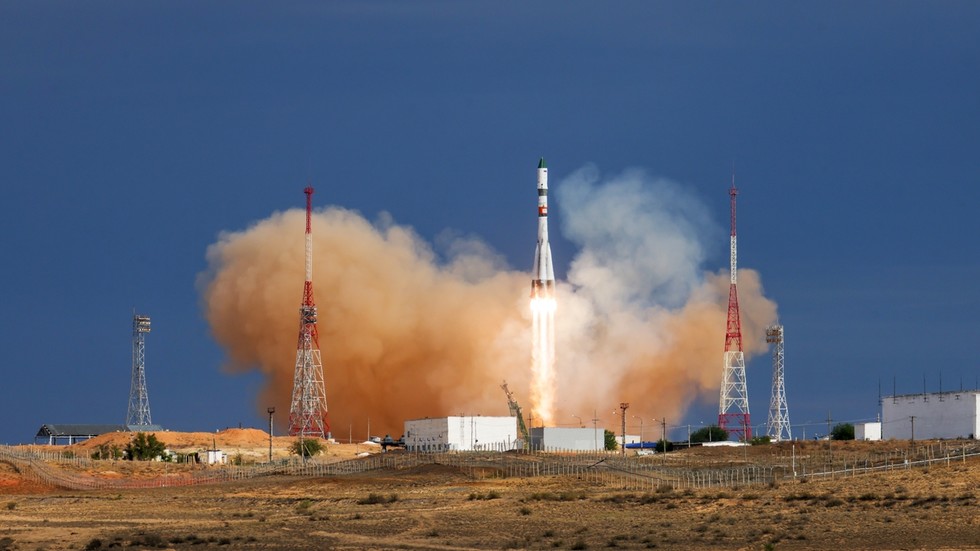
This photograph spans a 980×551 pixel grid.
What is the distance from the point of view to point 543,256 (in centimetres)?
10638

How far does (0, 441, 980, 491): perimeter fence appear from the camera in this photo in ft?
233

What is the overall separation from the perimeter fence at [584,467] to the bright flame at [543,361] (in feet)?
36.4

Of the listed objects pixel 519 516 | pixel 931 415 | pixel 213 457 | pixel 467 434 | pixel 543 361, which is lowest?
pixel 519 516

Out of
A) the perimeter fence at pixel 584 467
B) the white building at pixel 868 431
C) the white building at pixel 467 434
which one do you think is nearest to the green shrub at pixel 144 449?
the perimeter fence at pixel 584 467

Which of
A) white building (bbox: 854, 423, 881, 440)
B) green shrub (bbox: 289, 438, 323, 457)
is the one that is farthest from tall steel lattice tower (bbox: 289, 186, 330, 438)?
white building (bbox: 854, 423, 881, 440)

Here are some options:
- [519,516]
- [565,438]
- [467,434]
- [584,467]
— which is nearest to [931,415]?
[565,438]

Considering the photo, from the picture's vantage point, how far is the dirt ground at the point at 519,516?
4431 centimetres

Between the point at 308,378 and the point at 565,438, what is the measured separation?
22771mm

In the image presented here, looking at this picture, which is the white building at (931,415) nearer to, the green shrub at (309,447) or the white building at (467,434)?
the white building at (467,434)

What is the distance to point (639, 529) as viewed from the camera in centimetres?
4759

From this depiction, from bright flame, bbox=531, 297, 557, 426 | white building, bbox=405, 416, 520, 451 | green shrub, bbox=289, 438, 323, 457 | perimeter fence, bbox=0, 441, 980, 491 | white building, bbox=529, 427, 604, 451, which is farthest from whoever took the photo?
green shrub, bbox=289, 438, 323, 457

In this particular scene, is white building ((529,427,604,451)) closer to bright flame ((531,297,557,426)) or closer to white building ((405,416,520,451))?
white building ((405,416,520,451))

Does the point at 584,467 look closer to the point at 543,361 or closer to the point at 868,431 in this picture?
the point at 543,361

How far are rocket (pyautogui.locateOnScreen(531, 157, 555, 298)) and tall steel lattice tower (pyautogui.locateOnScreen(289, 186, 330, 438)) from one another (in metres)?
17.3
